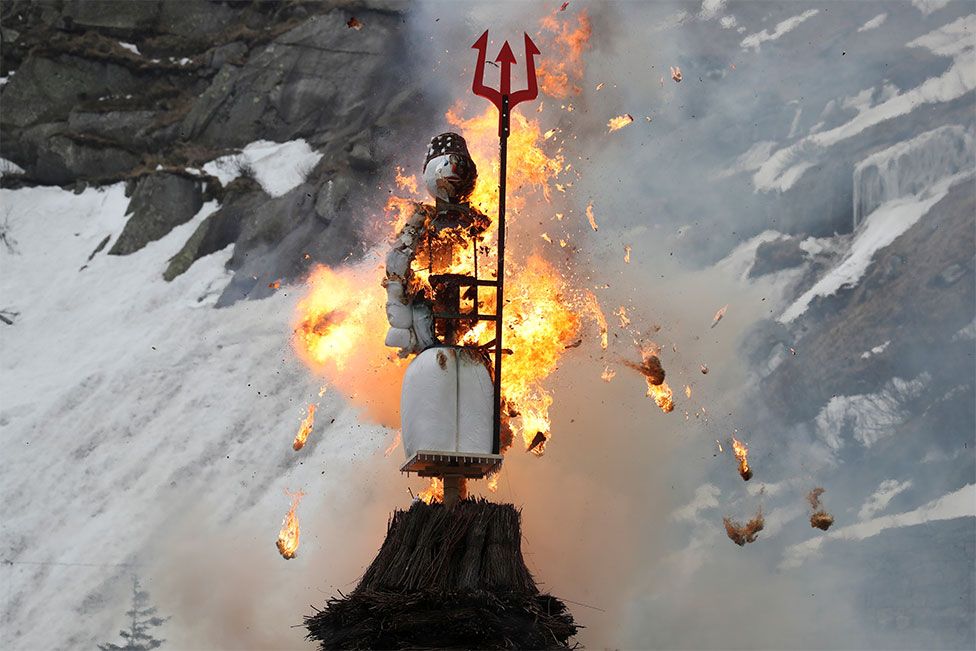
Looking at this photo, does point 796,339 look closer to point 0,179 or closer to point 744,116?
point 744,116

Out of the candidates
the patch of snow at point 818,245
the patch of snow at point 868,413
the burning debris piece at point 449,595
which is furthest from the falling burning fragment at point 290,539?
the patch of snow at point 818,245

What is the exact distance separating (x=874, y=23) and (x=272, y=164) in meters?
13.7

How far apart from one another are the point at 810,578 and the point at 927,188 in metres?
7.91

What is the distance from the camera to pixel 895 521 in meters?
19.8

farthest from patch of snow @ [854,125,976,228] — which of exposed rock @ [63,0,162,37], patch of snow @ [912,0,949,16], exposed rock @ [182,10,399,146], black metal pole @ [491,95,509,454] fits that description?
exposed rock @ [63,0,162,37]

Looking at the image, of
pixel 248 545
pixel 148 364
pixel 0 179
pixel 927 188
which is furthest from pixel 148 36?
pixel 927 188

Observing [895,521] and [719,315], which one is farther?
[719,315]

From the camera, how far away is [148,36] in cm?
3456

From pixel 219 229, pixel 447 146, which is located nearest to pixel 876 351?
pixel 447 146

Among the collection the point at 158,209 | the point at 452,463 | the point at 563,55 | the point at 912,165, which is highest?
the point at 158,209

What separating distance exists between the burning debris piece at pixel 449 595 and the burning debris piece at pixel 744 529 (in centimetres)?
704

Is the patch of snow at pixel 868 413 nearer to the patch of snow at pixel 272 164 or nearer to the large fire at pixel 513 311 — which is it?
the large fire at pixel 513 311

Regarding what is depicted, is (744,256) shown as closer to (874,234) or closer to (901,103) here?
(874,234)

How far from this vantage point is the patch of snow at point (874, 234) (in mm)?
22469
